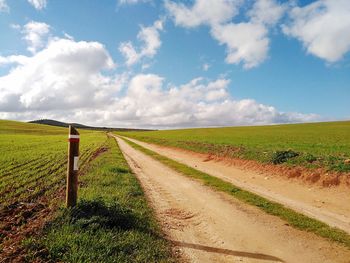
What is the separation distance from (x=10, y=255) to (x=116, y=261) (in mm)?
1896

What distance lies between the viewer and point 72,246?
5.55m

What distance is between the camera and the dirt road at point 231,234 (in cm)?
592

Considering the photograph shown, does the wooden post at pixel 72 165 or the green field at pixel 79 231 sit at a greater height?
the wooden post at pixel 72 165

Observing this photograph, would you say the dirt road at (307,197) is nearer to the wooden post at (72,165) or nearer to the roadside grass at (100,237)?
the roadside grass at (100,237)

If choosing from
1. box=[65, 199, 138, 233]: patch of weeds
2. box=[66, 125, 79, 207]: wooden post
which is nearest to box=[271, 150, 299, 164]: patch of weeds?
box=[65, 199, 138, 233]: patch of weeds

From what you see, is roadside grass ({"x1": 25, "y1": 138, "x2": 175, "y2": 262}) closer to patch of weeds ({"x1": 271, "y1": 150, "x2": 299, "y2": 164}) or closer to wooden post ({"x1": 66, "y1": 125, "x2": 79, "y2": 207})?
wooden post ({"x1": 66, "y1": 125, "x2": 79, "y2": 207})

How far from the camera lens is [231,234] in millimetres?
7109

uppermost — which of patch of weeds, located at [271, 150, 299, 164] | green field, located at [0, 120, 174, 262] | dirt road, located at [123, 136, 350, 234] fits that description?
patch of weeds, located at [271, 150, 299, 164]

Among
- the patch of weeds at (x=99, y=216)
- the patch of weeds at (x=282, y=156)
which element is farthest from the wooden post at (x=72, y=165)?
the patch of weeds at (x=282, y=156)

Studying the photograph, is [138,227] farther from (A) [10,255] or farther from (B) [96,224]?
(A) [10,255]

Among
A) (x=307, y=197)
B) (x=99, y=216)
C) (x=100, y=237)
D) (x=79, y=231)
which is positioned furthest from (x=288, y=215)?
(x=79, y=231)

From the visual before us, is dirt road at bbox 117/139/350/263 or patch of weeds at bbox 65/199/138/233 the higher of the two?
patch of weeds at bbox 65/199/138/233

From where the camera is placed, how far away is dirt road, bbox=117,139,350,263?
5922 mm

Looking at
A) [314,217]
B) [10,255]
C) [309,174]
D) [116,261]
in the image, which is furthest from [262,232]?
[309,174]
